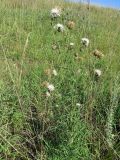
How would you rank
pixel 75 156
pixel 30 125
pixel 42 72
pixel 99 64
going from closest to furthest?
pixel 75 156 < pixel 30 125 < pixel 42 72 < pixel 99 64

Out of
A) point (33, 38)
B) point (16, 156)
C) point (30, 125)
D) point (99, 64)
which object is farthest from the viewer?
point (33, 38)

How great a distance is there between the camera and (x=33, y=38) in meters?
6.18

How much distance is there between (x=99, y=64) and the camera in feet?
17.6

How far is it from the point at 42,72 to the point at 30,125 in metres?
1.08

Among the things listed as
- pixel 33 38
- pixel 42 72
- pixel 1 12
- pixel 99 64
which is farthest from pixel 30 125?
pixel 1 12

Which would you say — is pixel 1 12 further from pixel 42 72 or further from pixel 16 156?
pixel 16 156

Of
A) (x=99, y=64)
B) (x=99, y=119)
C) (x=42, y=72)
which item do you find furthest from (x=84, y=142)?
(x=99, y=64)

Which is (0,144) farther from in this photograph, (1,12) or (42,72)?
(1,12)

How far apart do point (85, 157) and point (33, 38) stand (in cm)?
350

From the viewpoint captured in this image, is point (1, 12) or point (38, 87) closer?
point (38, 87)

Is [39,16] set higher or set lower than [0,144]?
lower

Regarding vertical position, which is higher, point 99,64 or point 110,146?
point 110,146

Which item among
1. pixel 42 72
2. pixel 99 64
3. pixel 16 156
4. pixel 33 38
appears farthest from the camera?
pixel 33 38

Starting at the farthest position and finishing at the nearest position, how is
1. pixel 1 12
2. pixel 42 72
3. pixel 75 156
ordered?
pixel 1 12 → pixel 42 72 → pixel 75 156
